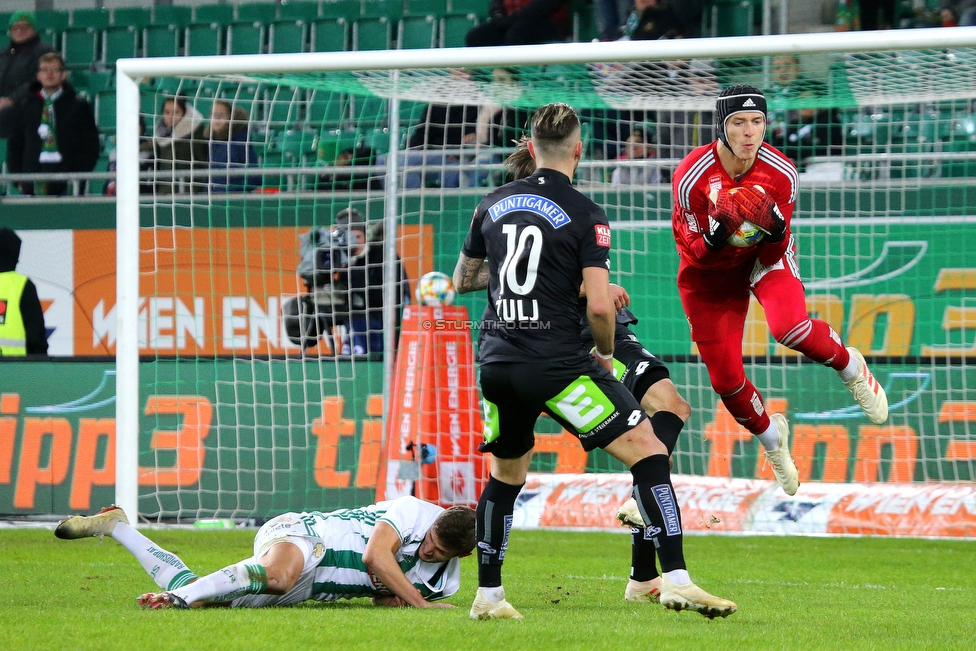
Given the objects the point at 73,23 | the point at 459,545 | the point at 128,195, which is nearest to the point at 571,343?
the point at 459,545

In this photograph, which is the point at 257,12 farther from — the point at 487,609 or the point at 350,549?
the point at 487,609

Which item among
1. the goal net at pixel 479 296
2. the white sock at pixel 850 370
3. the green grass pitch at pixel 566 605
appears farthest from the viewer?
the goal net at pixel 479 296

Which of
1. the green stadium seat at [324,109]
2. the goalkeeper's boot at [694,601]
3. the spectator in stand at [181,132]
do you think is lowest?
the goalkeeper's boot at [694,601]

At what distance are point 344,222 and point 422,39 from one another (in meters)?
5.25

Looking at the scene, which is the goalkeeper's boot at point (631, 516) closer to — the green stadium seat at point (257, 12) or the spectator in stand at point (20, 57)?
the spectator in stand at point (20, 57)

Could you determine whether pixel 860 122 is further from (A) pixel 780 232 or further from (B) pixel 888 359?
(A) pixel 780 232

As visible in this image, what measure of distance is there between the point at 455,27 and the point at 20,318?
680cm

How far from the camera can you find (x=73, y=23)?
1672 centimetres

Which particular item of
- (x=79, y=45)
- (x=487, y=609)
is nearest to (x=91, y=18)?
(x=79, y=45)

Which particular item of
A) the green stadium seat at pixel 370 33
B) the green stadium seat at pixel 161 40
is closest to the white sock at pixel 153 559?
the green stadium seat at pixel 370 33

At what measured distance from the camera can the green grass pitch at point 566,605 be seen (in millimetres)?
4707

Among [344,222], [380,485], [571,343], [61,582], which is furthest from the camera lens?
[344,222]

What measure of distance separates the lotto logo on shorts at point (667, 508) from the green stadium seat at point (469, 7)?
38.3 feet

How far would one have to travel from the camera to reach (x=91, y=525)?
5.74 meters
